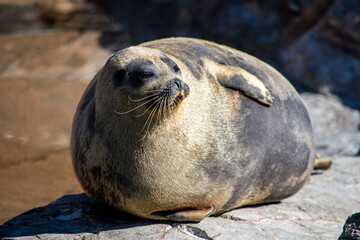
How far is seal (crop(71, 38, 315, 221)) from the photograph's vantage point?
10.7 feet

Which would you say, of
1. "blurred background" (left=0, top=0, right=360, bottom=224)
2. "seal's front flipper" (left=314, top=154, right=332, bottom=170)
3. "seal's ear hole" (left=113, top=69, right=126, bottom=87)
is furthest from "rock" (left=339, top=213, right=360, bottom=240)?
"blurred background" (left=0, top=0, right=360, bottom=224)

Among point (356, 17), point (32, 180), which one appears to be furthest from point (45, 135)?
point (356, 17)

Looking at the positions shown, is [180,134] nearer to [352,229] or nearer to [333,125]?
[352,229]

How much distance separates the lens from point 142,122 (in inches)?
128

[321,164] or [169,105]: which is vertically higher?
[169,105]

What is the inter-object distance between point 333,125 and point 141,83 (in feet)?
17.5

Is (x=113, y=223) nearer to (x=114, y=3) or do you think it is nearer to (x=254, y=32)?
(x=254, y=32)

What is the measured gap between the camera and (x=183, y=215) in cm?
347

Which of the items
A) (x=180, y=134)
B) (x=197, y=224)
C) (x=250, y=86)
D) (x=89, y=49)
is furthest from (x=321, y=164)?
(x=89, y=49)

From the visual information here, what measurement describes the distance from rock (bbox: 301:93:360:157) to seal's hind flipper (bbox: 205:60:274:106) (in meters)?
3.09

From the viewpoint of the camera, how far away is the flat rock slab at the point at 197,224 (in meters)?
3.39

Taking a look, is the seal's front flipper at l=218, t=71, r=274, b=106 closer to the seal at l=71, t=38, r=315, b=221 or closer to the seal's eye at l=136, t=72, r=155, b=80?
the seal at l=71, t=38, r=315, b=221

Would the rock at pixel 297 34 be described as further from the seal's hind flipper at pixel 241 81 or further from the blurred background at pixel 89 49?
the seal's hind flipper at pixel 241 81

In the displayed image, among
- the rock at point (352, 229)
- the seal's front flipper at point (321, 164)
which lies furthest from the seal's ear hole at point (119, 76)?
the seal's front flipper at point (321, 164)
